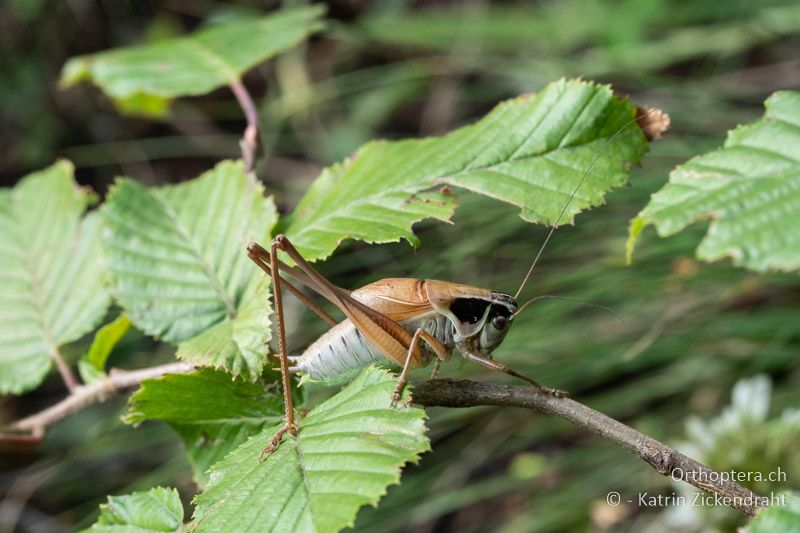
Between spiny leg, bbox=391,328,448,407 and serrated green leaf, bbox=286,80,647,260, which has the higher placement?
serrated green leaf, bbox=286,80,647,260

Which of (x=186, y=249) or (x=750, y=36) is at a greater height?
(x=750, y=36)

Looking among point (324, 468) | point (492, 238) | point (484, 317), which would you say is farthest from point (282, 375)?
point (492, 238)

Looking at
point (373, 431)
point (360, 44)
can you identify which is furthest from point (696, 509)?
point (360, 44)

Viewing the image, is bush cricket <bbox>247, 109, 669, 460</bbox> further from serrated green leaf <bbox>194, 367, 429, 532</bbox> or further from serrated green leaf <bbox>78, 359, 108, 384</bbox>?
serrated green leaf <bbox>78, 359, 108, 384</bbox>

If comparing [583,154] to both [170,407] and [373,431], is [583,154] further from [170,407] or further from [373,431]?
[170,407]

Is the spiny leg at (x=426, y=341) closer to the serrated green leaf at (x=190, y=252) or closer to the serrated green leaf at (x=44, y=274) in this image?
the serrated green leaf at (x=190, y=252)

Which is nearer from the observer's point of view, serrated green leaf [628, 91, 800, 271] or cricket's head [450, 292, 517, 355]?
serrated green leaf [628, 91, 800, 271]

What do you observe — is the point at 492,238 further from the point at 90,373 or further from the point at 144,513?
the point at 144,513

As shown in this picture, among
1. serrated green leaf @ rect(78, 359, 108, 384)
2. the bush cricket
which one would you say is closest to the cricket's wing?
the bush cricket
